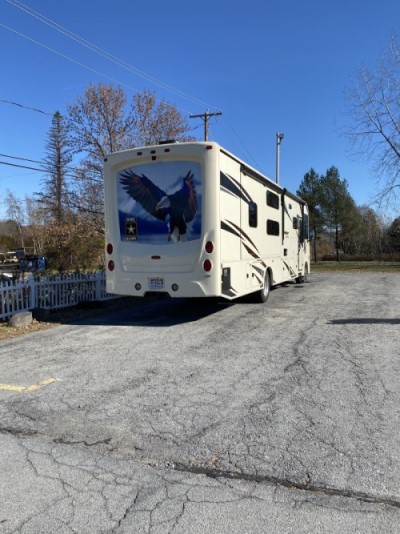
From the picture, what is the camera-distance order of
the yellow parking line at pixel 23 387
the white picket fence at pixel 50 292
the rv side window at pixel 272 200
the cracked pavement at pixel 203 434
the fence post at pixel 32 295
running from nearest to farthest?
the cracked pavement at pixel 203 434, the yellow parking line at pixel 23 387, the white picket fence at pixel 50 292, the fence post at pixel 32 295, the rv side window at pixel 272 200

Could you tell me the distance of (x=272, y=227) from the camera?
12648mm

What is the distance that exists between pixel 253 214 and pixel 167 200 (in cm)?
265

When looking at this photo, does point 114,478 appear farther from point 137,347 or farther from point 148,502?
point 137,347

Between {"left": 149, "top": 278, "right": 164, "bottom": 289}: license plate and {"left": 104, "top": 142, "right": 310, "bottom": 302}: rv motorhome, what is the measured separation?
2 centimetres

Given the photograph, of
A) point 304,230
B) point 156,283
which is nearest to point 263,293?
point 156,283

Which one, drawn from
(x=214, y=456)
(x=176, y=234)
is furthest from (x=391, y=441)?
(x=176, y=234)

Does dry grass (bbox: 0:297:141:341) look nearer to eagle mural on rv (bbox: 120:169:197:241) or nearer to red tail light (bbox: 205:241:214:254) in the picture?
eagle mural on rv (bbox: 120:169:197:241)

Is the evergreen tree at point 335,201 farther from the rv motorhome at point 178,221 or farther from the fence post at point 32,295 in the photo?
the fence post at point 32,295

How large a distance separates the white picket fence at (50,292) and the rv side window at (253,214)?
15.6 ft

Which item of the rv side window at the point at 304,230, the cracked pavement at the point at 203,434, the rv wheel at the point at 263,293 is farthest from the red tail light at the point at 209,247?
the rv side window at the point at 304,230

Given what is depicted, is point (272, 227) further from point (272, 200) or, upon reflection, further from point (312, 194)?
point (312, 194)

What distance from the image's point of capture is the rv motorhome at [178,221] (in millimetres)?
8641

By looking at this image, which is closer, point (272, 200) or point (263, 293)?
point (263, 293)

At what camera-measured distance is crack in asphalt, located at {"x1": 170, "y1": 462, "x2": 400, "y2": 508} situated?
115 inches
